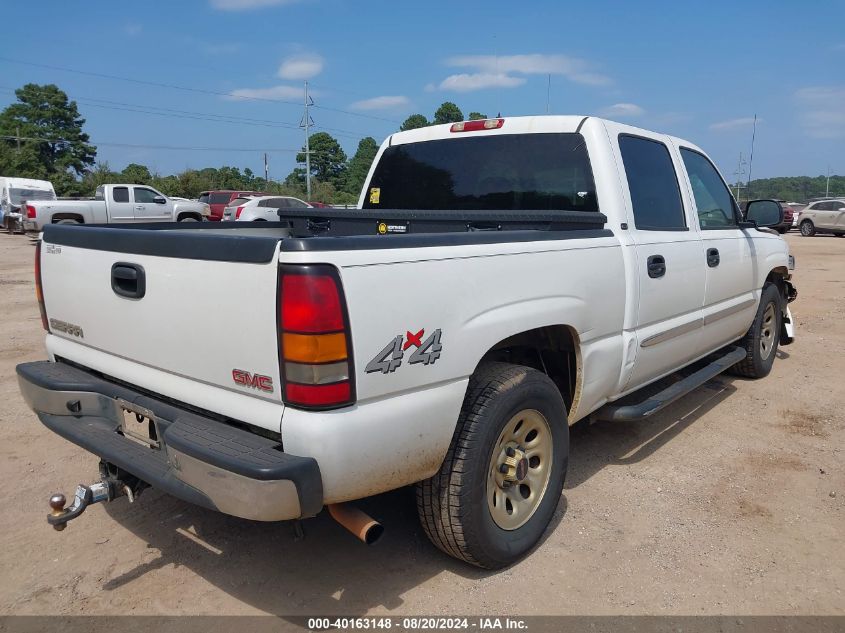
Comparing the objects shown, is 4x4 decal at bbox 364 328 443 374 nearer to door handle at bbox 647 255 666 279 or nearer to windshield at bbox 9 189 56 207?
door handle at bbox 647 255 666 279

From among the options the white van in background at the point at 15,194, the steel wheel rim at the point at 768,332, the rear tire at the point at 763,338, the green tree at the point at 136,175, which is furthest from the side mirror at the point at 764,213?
the green tree at the point at 136,175

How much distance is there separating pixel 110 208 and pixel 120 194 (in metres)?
0.69

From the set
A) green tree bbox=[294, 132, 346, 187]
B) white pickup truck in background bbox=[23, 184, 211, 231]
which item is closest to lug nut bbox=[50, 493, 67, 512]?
white pickup truck in background bbox=[23, 184, 211, 231]

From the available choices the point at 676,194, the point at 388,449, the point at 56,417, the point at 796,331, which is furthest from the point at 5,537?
the point at 796,331

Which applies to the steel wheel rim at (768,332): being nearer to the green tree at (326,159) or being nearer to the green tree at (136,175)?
the green tree at (136,175)

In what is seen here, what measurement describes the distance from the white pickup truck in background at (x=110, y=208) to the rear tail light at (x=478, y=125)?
19.1 meters

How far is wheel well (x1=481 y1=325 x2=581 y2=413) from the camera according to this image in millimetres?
3092

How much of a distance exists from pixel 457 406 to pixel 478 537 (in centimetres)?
59

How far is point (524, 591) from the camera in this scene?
2738mm

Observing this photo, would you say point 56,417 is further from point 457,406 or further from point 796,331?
point 796,331

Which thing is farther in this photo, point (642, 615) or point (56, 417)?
point (56, 417)

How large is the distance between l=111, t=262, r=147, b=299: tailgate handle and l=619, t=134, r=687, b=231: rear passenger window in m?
2.57

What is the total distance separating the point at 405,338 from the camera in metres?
2.24

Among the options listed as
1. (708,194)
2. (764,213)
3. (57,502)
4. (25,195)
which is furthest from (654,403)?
(25,195)
